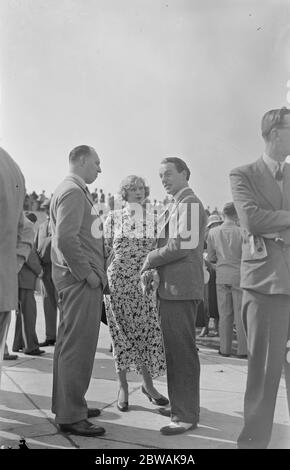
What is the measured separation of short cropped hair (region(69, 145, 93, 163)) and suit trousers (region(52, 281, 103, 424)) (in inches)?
29.7

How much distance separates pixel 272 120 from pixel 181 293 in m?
1.10

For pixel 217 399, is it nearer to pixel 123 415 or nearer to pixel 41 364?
pixel 123 415

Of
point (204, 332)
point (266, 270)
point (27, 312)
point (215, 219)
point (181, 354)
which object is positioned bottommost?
point (204, 332)

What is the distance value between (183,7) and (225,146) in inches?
28.5

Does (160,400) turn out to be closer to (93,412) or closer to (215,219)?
(93,412)

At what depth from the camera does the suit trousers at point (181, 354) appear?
3.12 meters

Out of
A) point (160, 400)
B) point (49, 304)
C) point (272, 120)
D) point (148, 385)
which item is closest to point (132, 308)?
point (148, 385)

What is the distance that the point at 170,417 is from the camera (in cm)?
330

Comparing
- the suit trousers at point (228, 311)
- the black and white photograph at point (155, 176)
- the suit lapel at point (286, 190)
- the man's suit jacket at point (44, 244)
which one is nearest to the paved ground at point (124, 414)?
the black and white photograph at point (155, 176)

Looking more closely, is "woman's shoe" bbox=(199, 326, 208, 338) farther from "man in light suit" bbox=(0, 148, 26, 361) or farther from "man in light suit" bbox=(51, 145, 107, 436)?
"man in light suit" bbox=(0, 148, 26, 361)

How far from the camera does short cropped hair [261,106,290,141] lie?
254 centimetres

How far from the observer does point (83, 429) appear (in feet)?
9.68

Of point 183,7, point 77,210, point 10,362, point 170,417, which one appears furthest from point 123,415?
point 183,7
